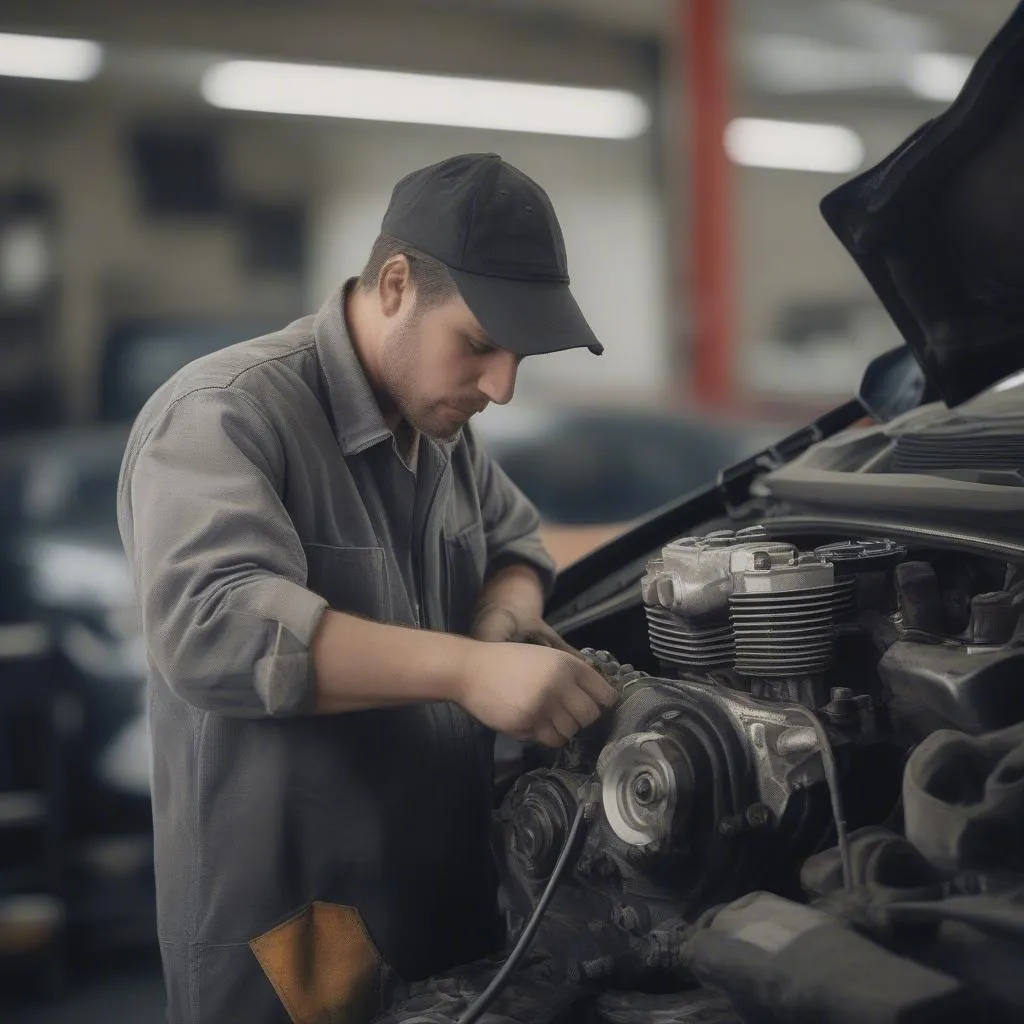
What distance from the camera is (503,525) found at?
176cm

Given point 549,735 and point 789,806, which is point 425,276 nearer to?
point 549,735

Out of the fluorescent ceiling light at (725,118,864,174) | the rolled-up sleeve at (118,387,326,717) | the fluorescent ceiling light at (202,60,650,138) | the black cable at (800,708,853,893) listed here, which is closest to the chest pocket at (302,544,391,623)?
the rolled-up sleeve at (118,387,326,717)

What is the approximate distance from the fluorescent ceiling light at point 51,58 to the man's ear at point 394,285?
11.7ft

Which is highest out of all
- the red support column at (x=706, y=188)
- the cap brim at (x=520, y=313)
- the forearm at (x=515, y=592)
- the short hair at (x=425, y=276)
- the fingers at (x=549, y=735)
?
the red support column at (x=706, y=188)

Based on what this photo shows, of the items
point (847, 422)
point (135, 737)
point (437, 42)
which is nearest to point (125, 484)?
point (847, 422)

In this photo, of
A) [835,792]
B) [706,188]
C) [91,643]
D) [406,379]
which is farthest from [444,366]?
[706,188]

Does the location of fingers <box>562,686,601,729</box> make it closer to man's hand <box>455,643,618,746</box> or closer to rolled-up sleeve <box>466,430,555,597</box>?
Answer: man's hand <box>455,643,618,746</box>

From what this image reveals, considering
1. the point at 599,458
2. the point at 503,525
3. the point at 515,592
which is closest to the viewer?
the point at 515,592

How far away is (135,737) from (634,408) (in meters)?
1.95

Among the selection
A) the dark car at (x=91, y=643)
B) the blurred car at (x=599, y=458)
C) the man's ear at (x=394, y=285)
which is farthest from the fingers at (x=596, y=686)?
the blurred car at (x=599, y=458)

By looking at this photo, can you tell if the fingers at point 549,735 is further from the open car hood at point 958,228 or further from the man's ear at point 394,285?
the open car hood at point 958,228

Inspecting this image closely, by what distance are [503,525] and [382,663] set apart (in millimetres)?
601

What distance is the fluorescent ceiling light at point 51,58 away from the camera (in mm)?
4367

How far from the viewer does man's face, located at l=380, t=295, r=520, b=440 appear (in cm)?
135
